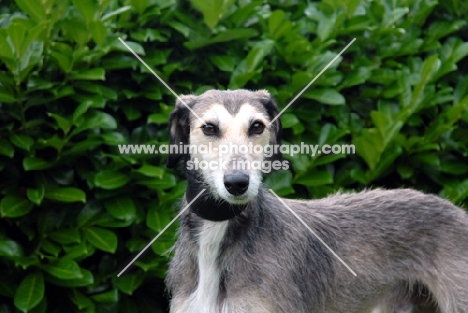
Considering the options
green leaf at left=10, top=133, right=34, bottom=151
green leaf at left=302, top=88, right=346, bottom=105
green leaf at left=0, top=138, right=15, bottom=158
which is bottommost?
green leaf at left=0, top=138, right=15, bottom=158

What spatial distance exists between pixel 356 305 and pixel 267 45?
85.0 inches

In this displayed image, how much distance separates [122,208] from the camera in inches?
239

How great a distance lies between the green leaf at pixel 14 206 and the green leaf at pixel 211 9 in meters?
1.91

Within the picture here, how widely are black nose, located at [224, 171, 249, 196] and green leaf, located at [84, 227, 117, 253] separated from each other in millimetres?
1830

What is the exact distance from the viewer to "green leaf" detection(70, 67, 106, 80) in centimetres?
591

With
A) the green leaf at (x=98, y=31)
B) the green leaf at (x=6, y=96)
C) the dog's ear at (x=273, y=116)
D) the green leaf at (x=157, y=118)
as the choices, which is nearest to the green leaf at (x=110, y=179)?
the green leaf at (x=157, y=118)

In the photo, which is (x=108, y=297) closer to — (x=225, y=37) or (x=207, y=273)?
(x=207, y=273)

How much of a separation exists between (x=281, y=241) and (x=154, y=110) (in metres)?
1.89

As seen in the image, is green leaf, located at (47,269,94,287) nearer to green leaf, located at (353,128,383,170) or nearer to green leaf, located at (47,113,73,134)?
green leaf, located at (47,113,73,134)

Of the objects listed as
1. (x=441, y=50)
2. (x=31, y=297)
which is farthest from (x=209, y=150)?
(x=441, y=50)

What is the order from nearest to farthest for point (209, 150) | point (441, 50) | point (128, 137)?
point (209, 150)
point (128, 137)
point (441, 50)

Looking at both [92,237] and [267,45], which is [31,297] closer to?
[92,237]

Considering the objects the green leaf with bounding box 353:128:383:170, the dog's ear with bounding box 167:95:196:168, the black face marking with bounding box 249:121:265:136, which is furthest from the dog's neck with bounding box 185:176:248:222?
the green leaf with bounding box 353:128:383:170

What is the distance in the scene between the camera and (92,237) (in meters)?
6.04
